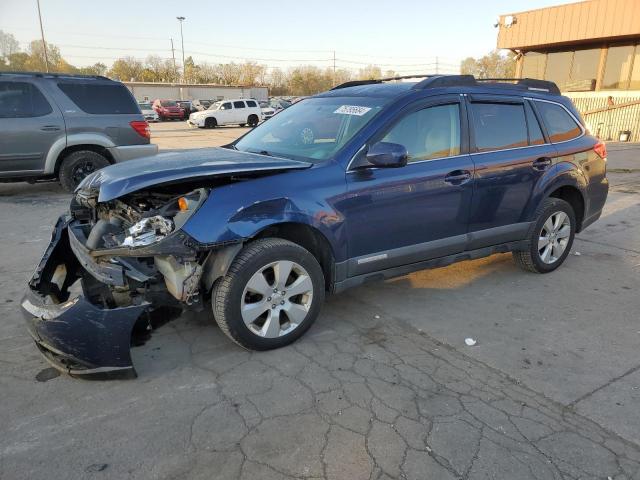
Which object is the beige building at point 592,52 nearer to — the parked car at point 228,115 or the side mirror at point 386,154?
the parked car at point 228,115

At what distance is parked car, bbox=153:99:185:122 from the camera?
38781 millimetres

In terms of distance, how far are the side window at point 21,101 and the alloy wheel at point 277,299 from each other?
22.0 ft

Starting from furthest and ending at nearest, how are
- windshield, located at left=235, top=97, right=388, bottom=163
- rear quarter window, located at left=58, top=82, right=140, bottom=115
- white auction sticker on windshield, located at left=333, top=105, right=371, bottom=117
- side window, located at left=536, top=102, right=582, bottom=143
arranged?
1. rear quarter window, located at left=58, top=82, right=140, bottom=115
2. side window, located at left=536, top=102, right=582, bottom=143
3. white auction sticker on windshield, located at left=333, top=105, right=371, bottom=117
4. windshield, located at left=235, top=97, right=388, bottom=163

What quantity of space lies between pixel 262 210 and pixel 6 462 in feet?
6.04

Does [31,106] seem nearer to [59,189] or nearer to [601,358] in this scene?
[59,189]

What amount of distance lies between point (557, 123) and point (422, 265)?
86.1 inches

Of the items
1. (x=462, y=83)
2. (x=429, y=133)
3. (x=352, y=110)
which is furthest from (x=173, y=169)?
(x=462, y=83)

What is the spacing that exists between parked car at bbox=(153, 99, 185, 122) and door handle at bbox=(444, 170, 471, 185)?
38.7m

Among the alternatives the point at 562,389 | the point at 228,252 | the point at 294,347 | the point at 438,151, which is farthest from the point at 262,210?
the point at 562,389

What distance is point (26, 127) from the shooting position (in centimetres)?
767

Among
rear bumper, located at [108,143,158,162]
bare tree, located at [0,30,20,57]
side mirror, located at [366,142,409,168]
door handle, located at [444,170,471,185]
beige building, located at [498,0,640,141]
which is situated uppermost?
bare tree, located at [0,30,20,57]

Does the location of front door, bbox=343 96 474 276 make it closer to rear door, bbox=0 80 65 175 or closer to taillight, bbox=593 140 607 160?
taillight, bbox=593 140 607 160

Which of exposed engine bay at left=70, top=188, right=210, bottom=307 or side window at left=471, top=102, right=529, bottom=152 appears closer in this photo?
exposed engine bay at left=70, top=188, right=210, bottom=307

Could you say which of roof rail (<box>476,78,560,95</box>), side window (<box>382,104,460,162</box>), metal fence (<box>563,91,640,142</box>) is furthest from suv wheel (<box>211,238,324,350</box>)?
metal fence (<box>563,91,640,142</box>)
